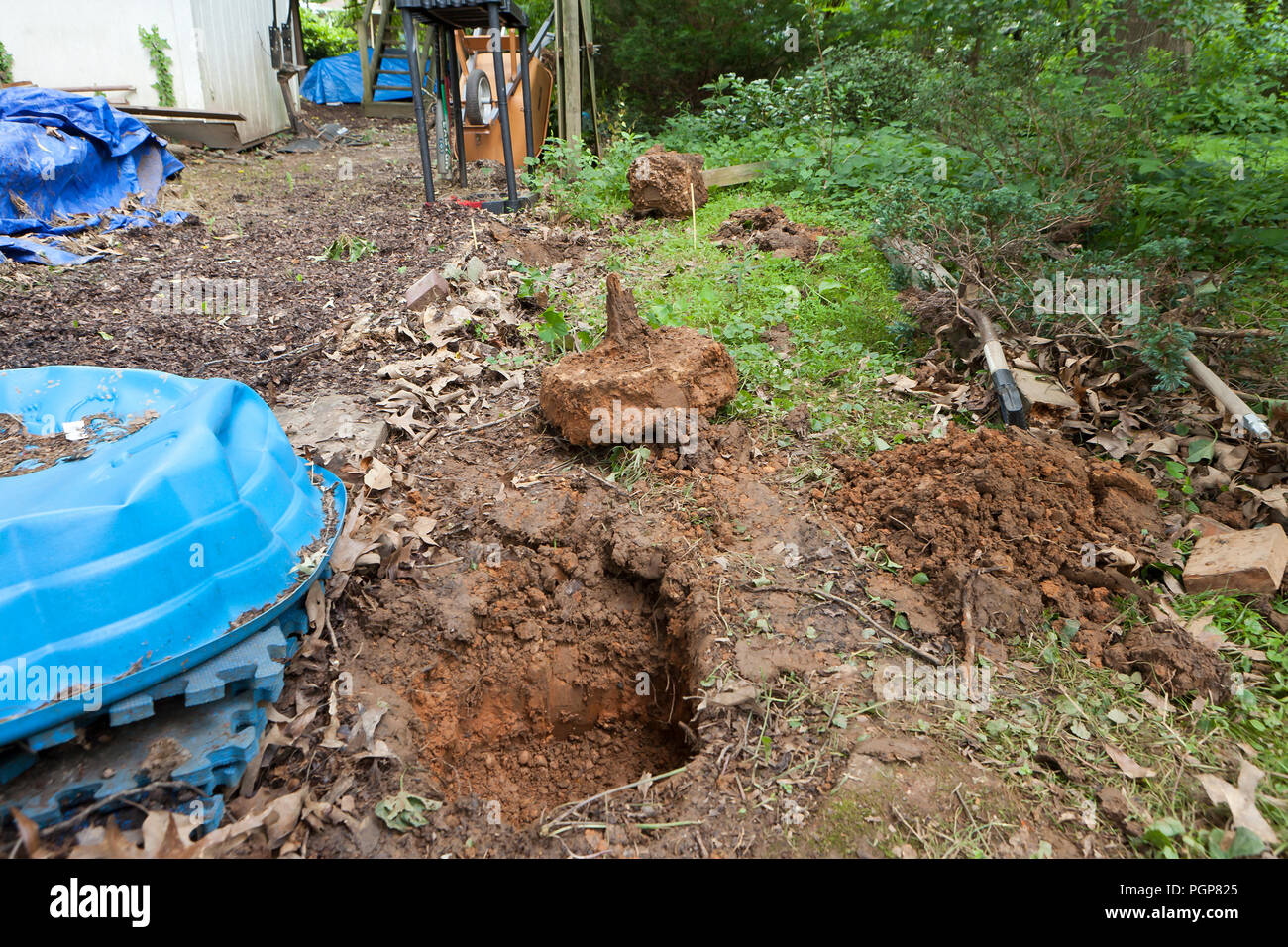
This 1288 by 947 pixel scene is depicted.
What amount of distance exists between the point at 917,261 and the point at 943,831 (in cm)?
363

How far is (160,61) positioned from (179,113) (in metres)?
0.61

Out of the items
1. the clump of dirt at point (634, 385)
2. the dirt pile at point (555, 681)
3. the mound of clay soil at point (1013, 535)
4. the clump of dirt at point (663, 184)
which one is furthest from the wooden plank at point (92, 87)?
the mound of clay soil at point (1013, 535)

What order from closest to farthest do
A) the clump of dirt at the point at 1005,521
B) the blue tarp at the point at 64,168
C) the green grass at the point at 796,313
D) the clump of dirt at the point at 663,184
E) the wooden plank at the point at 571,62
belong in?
the clump of dirt at the point at 1005,521, the green grass at the point at 796,313, the blue tarp at the point at 64,168, the clump of dirt at the point at 663,184, the wooden plank at the point at 571,62

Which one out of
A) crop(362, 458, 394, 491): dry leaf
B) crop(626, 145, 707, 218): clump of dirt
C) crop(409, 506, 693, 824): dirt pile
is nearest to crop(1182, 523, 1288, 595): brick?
crop(409, 506, 693, 824): dirt pile

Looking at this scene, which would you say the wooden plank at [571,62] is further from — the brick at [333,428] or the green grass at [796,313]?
the brick at [333,428]

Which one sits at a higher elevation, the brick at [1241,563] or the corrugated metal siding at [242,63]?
the corrugated metal siding at [242,63]

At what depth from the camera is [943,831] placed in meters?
1.93

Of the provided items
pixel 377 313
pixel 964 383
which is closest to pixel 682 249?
pixel 377 313

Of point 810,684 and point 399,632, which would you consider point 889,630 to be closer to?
point 810,684

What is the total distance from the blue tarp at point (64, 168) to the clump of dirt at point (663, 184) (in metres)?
4.41

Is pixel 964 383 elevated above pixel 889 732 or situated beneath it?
elevated above

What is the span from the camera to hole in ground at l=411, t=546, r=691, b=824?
250 centimetres

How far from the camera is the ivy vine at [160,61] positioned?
30.2 feet

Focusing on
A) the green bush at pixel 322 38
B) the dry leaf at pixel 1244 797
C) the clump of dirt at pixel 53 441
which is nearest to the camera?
the dry leaf at pixel 1244 797
